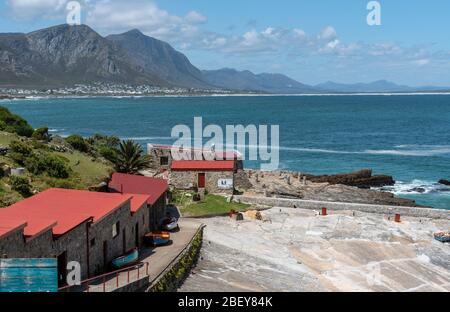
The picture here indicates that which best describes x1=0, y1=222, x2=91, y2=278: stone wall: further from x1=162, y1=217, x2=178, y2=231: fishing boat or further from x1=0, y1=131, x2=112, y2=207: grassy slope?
x1=162, y1=217, x2=178, y2=231: fishing boat

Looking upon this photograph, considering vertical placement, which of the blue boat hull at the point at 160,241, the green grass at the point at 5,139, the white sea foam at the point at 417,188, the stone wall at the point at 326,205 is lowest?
the white sea foam at the point at 417,188

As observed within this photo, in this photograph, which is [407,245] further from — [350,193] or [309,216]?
[350,193]

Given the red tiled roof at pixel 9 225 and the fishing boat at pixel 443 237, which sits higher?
the red tiled roof at pixel 9 225

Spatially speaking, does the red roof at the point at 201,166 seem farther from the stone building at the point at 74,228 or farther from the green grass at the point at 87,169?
the stone building at the point at 74,228

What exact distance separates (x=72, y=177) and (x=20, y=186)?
20.1 ft

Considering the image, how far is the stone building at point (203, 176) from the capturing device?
41594mm

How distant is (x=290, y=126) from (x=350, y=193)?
87793mm

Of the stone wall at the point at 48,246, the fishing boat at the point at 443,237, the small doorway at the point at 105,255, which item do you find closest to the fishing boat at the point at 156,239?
the small doorway at the point at 105,255

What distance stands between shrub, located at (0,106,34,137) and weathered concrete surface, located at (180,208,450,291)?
25.0m

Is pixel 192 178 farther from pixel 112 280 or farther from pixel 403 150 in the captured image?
pixel 403 150

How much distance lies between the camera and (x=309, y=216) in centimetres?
3906

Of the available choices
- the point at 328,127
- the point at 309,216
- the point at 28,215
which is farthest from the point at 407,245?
the point at 328,127

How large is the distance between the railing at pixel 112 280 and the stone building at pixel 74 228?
88cm

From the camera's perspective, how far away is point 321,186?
57.0 metres
